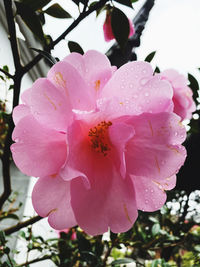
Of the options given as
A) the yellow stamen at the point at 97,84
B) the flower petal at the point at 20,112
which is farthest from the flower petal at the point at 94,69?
the flower petal at the point at 20,112

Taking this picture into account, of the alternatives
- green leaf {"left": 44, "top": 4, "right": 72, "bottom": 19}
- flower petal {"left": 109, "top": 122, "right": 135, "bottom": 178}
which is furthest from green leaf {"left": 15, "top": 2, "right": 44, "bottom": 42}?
flower petal {"left": 109, "top": 122, "right": 135, "bottom": 178}

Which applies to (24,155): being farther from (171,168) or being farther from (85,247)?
(85,247)

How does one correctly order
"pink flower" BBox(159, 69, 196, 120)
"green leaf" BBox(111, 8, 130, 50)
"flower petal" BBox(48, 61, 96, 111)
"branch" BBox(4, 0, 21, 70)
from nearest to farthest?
"flower petal" BBox(48, 61, 96, 111) → "branch" BBox(4, 0, 21, 70) → "green leaf" BBox(111, 8, 130, 50) → "pink flower" BBox(159, 69, 196, 120)

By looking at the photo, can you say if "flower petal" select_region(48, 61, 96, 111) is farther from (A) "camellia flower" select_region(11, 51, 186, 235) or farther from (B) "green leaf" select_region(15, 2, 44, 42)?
(B) "green leaf" select_region(15, 2, 44, 42)

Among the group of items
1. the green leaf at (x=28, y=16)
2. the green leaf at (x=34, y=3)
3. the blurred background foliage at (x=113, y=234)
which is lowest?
the blurred background foliage at (x=113, y=234)

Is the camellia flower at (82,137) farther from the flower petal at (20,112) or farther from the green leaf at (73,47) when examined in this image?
the green leaf at (73,47)

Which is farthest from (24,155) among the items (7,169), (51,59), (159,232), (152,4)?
(152,4)

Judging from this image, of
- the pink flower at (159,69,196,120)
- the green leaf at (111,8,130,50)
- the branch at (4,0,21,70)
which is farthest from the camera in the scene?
the pink flower at (159,69,196,120)

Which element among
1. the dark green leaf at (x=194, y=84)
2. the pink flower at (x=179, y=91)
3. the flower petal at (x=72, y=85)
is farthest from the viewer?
the dark green leaf at (x=194, y=84)
